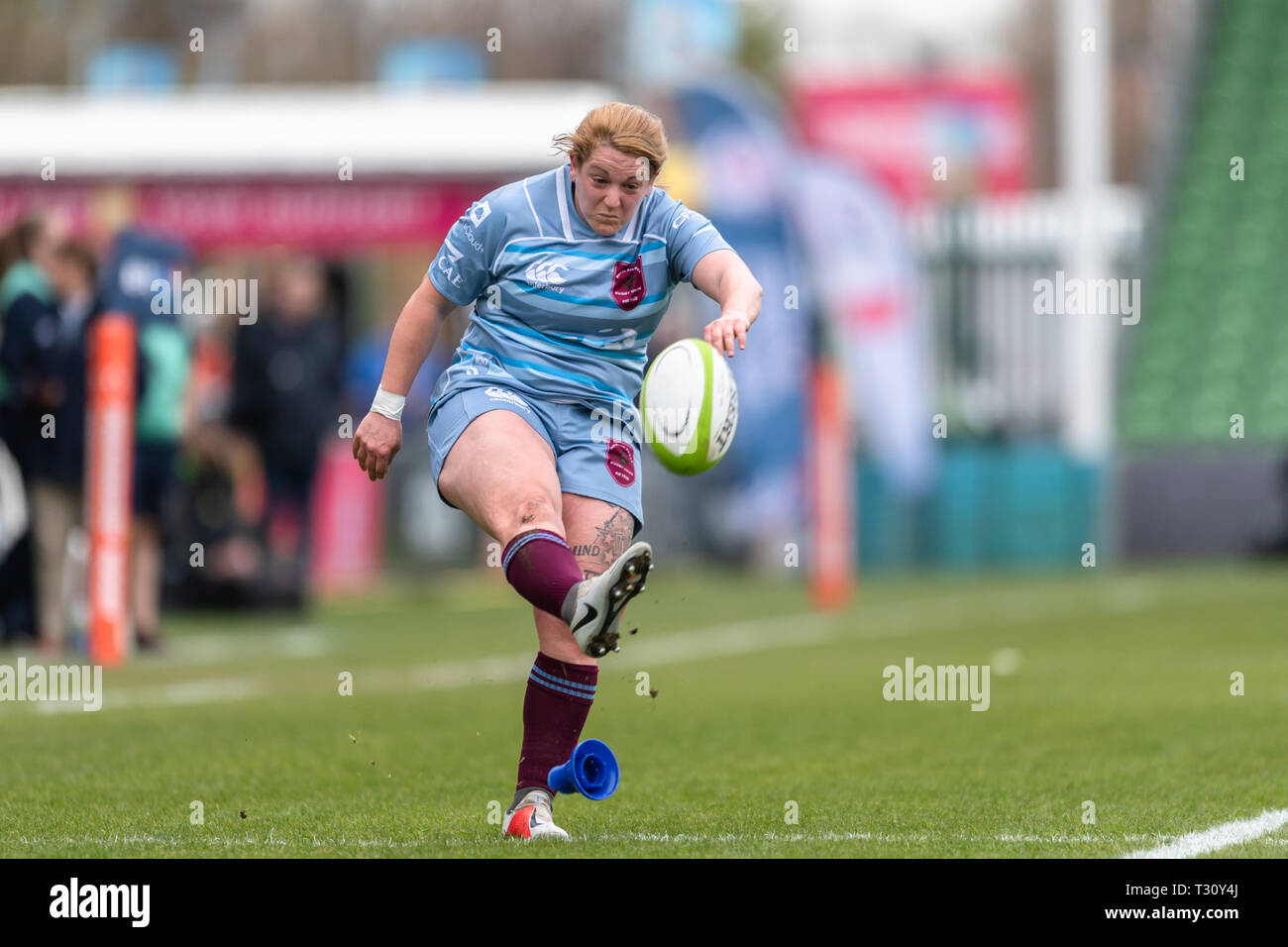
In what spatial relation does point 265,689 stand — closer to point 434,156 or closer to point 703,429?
point 703,429

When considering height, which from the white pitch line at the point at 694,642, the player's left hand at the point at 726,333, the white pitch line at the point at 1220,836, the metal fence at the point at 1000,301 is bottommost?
the white pitch line at the point at 694,642

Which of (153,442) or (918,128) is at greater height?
(918,128)

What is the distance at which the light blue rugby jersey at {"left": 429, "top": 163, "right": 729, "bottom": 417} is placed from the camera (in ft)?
20.1

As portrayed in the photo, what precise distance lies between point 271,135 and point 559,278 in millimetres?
14798

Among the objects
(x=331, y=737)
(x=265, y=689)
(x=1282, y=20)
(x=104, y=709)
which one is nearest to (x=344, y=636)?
(x=265, y=689)

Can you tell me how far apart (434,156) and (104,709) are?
10914mm

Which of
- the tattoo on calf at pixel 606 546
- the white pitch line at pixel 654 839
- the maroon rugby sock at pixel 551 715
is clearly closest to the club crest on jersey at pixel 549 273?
the tattoo on calf at pixel 606 546

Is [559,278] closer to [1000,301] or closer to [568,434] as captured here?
[568,434]

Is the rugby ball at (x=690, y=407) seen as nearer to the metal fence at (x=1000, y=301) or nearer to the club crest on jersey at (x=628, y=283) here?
the club crest on jersey at (x=628, y=283)

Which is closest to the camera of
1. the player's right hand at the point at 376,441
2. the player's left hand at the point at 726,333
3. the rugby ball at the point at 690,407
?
the player's left hand at the point at 726,333

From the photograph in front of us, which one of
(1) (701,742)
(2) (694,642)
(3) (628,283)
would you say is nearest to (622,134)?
(3) (628,283)

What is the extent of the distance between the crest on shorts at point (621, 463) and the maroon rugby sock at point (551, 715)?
532mm

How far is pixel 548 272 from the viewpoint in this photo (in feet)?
20.1

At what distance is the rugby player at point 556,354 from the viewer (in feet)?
19.7
